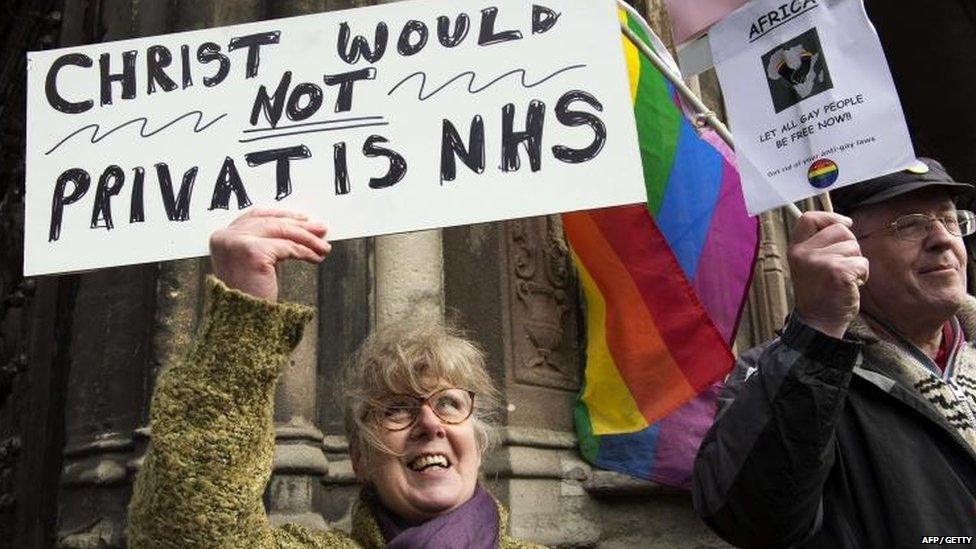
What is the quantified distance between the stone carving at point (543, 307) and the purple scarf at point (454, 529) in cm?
127

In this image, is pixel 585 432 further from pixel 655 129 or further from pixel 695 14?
pixel 695 14

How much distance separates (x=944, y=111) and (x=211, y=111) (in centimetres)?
611

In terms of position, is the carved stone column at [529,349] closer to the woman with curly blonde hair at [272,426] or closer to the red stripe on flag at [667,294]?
the red stripe on flag at [667,294]

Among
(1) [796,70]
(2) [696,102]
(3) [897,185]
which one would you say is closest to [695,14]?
(2) [696,102]

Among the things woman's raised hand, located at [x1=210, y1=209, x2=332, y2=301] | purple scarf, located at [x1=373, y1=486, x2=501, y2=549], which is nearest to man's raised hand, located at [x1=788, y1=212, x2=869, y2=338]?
purple scarf, located at [x1=373, y1=486, x2=501, y2=549]

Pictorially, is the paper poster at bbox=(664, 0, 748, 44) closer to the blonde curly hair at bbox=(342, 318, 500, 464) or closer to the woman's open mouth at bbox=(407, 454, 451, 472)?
the blonde curly hair at bbox=(342, 318, 500, 464)

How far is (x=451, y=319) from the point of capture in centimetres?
286

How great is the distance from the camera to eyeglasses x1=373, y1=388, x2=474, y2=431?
164cm

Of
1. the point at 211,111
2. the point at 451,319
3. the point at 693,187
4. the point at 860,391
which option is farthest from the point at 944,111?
the point at 211,111

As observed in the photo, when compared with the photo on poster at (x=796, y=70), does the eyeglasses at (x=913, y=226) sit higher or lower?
lower

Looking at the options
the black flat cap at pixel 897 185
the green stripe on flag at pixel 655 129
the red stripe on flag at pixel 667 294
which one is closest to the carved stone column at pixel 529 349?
the red stripe on flag at pixel 667 294

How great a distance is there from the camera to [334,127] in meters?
1.65

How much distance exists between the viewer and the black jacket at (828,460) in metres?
1.54

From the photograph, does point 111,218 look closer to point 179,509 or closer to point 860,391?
point 179,509
